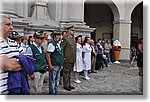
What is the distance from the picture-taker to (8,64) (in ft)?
7.36

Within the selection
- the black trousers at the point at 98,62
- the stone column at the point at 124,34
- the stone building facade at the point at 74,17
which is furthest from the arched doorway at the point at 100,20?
the black trousers at the point at 98,62

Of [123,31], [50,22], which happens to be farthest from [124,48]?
[50,22]

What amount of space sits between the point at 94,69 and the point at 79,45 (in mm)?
3074

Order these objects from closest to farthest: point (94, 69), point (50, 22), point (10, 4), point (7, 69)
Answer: point (7, 69) → point (10, 4) → point (94, 69) → point (50, 22)

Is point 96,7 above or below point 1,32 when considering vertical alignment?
above

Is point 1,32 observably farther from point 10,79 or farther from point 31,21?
point 31,21

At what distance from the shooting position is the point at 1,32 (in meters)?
2.33

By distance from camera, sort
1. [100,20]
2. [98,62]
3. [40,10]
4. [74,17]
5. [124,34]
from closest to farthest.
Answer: [98,62] < [40,10] < [74,17] < [124,34] < [100,20]

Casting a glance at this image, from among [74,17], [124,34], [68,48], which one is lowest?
[68,48]

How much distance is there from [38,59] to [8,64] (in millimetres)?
2177

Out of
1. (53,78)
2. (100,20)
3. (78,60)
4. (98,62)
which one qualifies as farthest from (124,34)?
(53,78)

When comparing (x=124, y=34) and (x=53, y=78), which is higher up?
(x=124, y=34)

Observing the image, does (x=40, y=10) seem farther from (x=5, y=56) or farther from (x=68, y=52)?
(x=5, y=56)

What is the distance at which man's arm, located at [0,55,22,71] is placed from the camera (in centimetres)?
221
